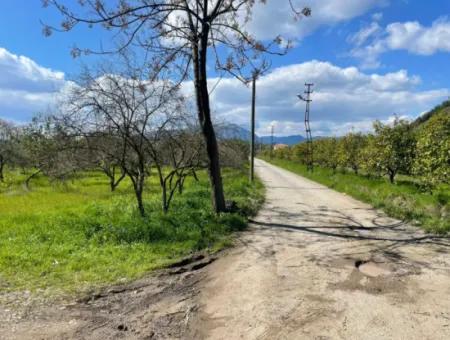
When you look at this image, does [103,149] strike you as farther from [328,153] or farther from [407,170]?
[328,153]

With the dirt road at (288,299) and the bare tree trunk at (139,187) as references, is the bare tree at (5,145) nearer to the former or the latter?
the bare tree trunk at (139,187)

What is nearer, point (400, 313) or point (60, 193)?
point (400, 313)

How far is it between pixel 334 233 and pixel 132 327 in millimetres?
5983

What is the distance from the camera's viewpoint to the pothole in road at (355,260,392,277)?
649cm

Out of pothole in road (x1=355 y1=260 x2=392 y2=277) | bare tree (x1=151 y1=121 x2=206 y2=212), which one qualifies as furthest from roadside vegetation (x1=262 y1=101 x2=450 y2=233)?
bare tree (x1=151 y1=121 x2=206 y2=212)

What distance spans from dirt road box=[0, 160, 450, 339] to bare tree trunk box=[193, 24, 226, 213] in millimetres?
2678

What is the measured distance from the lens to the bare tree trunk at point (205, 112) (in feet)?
35.8

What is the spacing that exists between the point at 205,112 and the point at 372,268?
19.8ft

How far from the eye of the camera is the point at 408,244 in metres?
8.50

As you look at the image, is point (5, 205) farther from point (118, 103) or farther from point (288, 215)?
point (288, 215)

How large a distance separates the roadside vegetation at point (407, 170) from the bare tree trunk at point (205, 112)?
5227 millimetres

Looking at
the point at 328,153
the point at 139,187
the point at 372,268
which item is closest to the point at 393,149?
the point at 139,187

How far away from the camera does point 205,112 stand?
11.0m

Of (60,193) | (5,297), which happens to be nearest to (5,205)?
(60,193)
